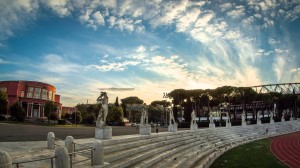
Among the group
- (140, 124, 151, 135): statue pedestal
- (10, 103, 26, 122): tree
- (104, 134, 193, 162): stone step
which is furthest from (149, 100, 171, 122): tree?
(104, 134, 193, 162): stone step

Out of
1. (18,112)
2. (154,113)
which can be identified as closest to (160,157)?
(18,112)

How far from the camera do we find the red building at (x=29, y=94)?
210 feet

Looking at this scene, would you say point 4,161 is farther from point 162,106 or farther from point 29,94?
point 162,106

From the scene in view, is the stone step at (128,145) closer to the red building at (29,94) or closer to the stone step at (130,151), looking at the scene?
the stone step at (130,151)

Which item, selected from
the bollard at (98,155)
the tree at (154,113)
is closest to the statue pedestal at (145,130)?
the bollard at (98,155)

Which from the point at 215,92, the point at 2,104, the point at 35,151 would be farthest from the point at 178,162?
the point at 215,92

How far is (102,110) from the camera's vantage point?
16.1 meters

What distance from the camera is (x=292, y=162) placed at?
20016 mm

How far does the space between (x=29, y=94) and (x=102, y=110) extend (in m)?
58.0

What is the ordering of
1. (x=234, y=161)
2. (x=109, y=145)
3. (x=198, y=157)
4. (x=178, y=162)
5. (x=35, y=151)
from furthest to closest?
(x=234, y=161) → (x=198, y=157) → (x=178, y=162) → (x=109, y=145) → (x=35, y=151)

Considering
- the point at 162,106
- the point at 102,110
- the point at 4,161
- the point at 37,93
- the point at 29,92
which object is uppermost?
the point at 29,92

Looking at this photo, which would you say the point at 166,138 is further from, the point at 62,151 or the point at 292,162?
the point at 62,151

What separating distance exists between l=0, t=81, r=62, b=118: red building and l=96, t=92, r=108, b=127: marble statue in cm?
5409

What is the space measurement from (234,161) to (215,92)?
65283mm
